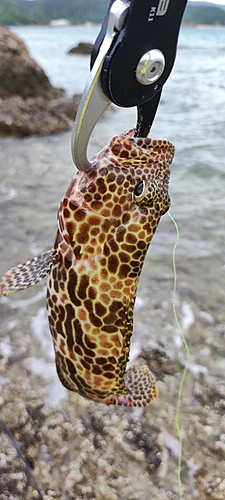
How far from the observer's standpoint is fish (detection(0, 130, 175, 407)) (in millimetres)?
1735

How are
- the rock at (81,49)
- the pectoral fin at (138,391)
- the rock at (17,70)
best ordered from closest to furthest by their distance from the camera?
the pectoral fin at (138,391) → the rock at (17,70) → the rock at (81,49)

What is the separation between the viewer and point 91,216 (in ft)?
5.73

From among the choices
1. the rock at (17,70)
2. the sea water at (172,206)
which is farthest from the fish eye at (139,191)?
the rock at (17,70)

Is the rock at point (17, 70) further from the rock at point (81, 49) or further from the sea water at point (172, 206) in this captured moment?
the rock at point (81, 49)

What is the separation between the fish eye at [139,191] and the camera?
5.67ft

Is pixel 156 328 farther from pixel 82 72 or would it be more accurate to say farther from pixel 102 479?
pixel 82 72

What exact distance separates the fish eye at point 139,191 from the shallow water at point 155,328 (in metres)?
1.73

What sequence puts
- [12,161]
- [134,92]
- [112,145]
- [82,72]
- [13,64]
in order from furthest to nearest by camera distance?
[82,72] → [13,64] → [12,161] → [112,145] → [134,92]

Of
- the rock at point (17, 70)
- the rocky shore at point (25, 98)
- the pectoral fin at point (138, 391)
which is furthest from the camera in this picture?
the rock at point (17, 70)

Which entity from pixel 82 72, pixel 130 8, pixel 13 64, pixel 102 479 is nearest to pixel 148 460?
pixel 102 479

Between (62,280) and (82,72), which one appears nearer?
(62,280)

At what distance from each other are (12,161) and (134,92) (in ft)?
20.0

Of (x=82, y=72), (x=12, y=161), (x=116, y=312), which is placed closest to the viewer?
(x=116, y=312)

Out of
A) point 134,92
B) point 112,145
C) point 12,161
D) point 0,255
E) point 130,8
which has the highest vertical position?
point 130,8
